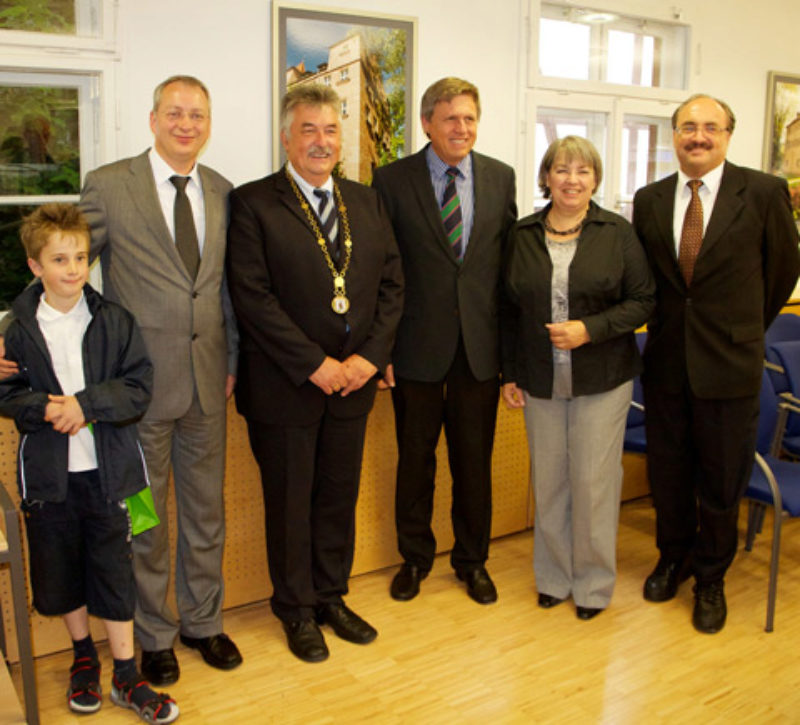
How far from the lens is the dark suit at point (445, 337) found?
9.48ft

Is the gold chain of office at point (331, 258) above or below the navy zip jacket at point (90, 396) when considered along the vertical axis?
above

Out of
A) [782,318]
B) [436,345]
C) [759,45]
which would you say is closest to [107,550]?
[436,345]

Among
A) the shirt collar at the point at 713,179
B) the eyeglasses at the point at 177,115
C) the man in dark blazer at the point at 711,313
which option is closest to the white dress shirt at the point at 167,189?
the eyeglasses at the point at 177,115

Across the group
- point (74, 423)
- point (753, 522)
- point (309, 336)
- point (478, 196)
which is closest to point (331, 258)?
point (309, 336)

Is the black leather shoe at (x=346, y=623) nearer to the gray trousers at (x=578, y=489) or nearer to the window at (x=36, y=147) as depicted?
the gray trousers at (x=578, y=489)

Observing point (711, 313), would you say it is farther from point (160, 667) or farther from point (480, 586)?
point (160, 667)

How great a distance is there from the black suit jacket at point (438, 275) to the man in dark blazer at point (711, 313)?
586 mm

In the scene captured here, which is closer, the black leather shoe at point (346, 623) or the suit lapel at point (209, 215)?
the suit lapel at point (209, 215)

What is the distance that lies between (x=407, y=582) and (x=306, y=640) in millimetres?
572

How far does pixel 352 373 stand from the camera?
2650 mm

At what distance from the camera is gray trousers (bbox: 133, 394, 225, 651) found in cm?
255

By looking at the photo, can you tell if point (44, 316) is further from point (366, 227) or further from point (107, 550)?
point (366, 227)

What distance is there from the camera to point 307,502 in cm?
274

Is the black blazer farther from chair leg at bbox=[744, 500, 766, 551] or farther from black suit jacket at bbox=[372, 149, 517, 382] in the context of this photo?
chair leg at bbox=[744, 500, 766, 551]
